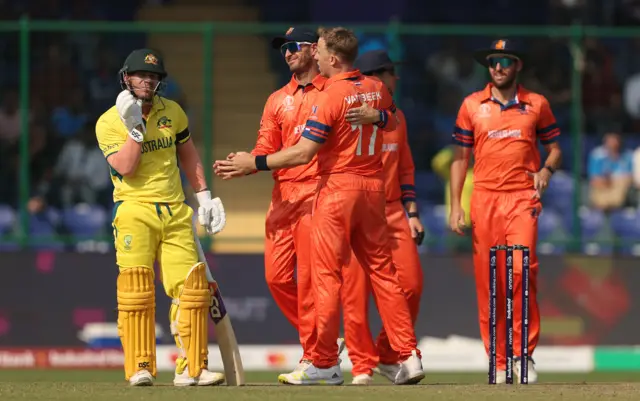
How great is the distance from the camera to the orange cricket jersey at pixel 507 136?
10602mm

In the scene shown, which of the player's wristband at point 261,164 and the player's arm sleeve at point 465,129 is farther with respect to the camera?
the player's arm sleeve at point 465,129

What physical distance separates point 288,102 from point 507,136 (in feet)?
5.19

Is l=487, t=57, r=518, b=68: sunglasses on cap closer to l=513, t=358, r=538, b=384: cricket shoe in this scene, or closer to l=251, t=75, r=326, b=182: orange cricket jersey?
l=251, t=75, r=326, b=182: orange cricket jersey

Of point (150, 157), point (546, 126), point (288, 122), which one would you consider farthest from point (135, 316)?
point (546, 126)

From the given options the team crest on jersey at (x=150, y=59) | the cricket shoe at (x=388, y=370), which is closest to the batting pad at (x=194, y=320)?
the team crest on jersey at (x=150, y=59)

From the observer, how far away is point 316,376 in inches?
373

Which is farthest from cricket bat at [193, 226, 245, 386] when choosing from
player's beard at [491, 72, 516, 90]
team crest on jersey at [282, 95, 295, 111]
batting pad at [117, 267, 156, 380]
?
player's beard at [491, 72, 516, 90]

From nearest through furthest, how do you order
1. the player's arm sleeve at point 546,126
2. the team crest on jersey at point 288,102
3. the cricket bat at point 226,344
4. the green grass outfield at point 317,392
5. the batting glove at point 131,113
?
the green grass outfield at point 317,392, the batting glove at point 131,113, the cricket bat at point 226,344, the team crest on jersey at point 288,102, the player's arm sleeve at point 546,126

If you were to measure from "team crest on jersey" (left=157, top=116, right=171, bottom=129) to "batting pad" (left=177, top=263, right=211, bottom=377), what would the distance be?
2.88 feet

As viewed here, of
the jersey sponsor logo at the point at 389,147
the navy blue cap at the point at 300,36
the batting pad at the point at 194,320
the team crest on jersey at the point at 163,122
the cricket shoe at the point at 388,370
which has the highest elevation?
the navy blue cap at the point at 300,36

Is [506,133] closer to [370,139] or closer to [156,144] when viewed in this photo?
[370,139]

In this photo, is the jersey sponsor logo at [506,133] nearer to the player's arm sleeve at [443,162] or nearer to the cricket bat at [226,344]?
the cricket bat at [226,344]

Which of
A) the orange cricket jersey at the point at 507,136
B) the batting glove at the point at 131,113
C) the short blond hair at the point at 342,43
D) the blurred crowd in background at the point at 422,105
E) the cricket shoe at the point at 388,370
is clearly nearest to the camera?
the batting glove at the point at 131,113

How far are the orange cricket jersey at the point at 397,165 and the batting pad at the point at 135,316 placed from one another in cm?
211
